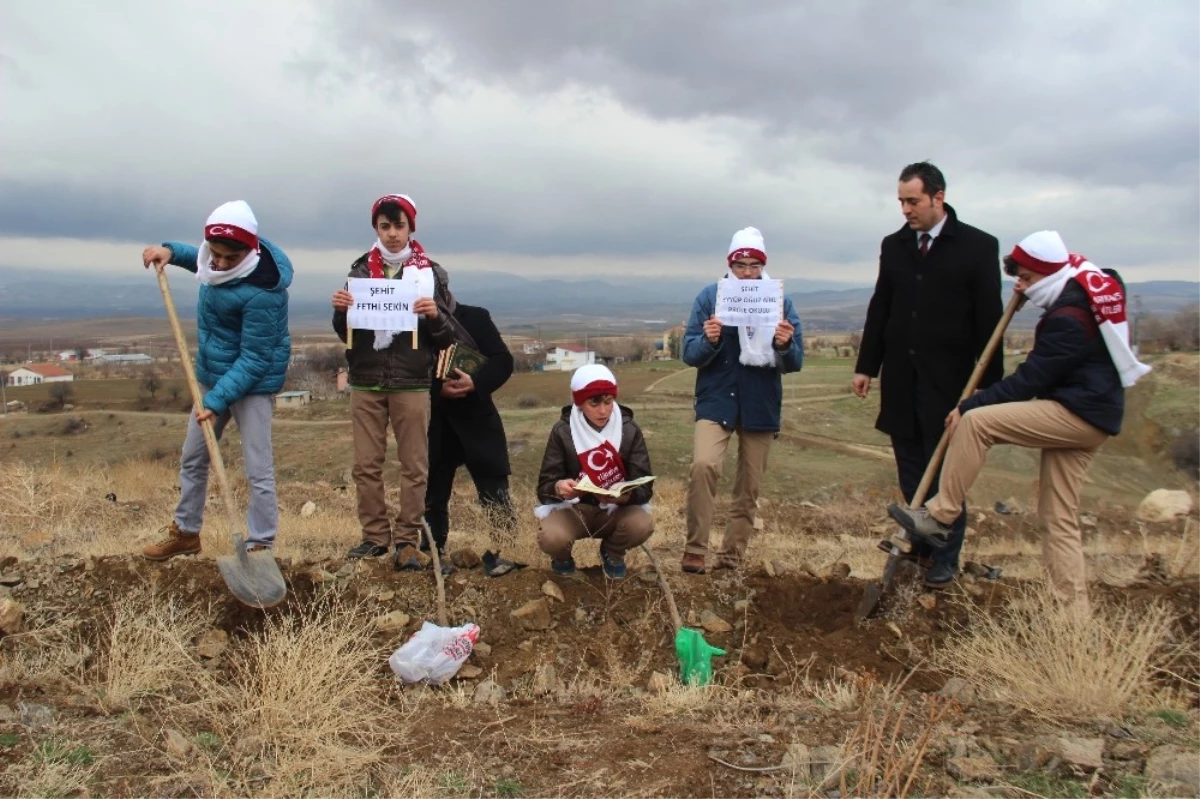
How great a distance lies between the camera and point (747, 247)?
5.47 meters

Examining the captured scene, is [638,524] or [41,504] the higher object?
[638,524]

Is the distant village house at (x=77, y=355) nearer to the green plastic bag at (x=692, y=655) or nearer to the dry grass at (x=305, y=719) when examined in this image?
the dry grass at (x=305, y=719)

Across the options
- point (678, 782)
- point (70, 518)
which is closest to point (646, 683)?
point (678, 782)

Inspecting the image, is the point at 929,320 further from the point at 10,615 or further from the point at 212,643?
the point at 10,615

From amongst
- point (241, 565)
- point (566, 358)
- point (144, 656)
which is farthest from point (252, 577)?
point (566, 358)

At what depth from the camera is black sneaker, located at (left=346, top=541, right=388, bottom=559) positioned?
5.52 meters

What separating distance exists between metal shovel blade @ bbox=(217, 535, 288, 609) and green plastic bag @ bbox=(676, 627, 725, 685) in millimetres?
2189

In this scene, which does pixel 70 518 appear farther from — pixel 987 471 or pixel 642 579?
pixel 987 471

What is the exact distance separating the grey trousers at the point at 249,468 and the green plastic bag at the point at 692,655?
8.53ft

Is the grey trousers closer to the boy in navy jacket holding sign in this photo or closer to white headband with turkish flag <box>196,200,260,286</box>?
white headband with turkish flag <box>196,200,260,286</box>

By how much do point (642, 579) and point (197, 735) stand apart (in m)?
2.75

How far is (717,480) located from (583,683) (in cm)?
171

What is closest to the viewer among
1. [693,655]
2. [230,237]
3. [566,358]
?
Answer: [693,655]

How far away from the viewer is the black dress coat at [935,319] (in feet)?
16.1
